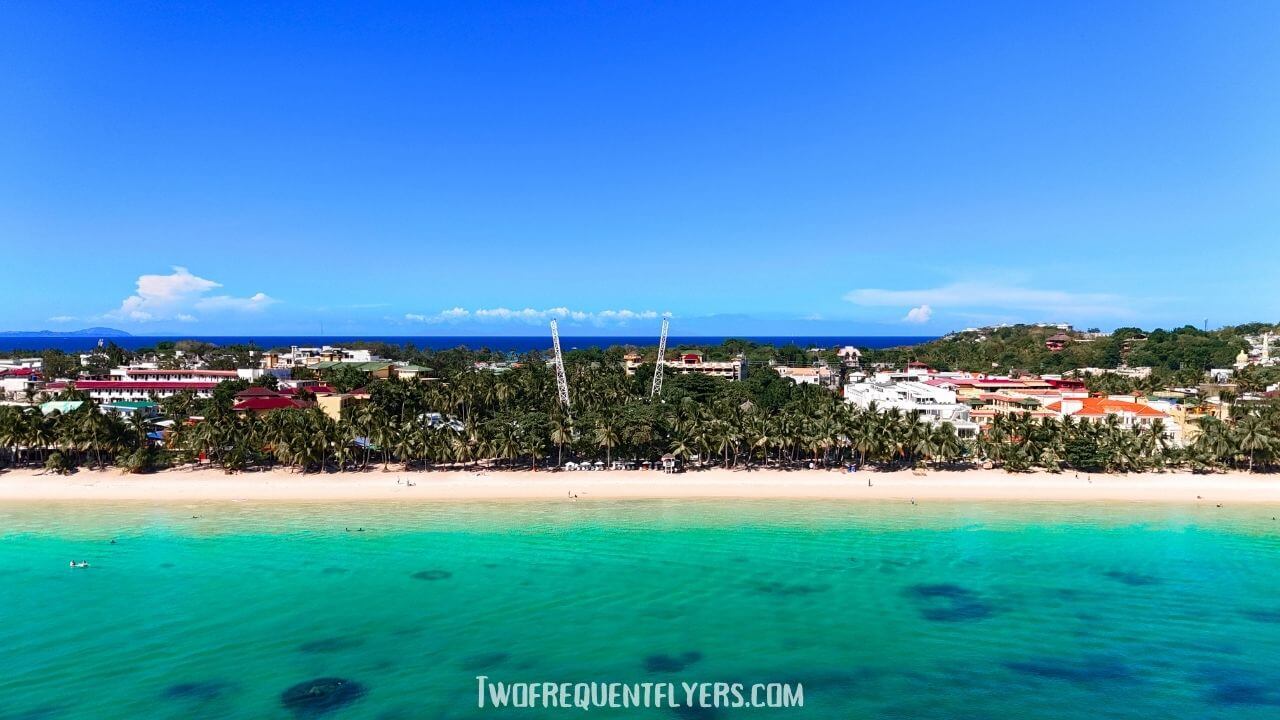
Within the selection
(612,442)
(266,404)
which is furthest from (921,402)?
(266,404)

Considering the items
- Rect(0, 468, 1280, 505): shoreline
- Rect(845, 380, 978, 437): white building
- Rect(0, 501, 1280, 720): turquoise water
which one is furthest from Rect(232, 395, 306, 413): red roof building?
Rect(845, 380, 978, 437): white building

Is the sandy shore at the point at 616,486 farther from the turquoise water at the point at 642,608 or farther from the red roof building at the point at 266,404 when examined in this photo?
the red roof building at the point at 266,404

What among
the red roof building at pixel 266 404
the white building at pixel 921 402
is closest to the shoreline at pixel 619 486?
the white building at pixel 921 402

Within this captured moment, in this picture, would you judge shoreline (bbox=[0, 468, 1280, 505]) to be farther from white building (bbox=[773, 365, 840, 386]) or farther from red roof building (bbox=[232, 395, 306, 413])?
white building (bbox=[773, 365, 840, 386])

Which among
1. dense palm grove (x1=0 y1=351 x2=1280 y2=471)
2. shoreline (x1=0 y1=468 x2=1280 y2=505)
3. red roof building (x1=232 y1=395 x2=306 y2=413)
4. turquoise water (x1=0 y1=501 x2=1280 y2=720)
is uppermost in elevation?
red roof building (x1=232 y1=395 x2=306 y2=413)

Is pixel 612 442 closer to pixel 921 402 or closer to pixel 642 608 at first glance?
pixel 642 608
